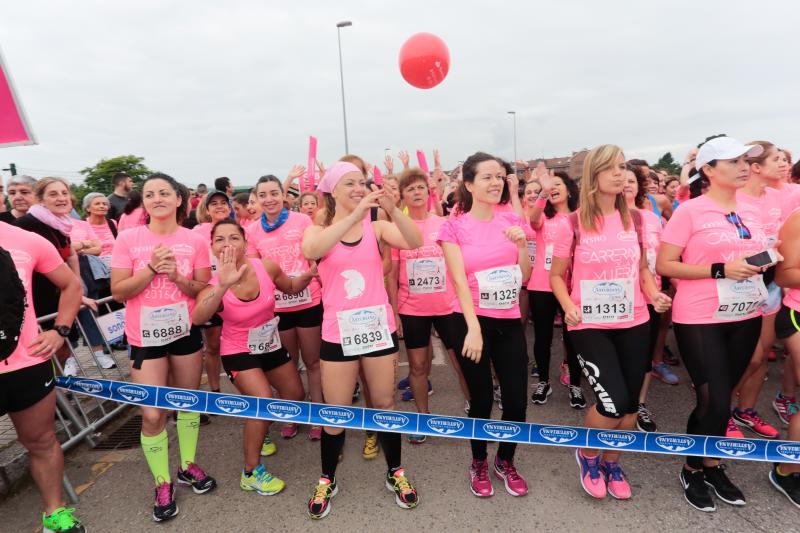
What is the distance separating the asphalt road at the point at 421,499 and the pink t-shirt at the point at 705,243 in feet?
3.76

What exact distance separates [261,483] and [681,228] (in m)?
3.27

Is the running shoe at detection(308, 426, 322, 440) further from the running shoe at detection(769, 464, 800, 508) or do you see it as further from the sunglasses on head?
the sunglasses on head

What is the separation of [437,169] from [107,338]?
3771mm

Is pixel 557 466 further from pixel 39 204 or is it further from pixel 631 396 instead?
pixel 39 204

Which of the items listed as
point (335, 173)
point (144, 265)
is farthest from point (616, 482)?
point (144, 265)

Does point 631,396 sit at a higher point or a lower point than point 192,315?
lower

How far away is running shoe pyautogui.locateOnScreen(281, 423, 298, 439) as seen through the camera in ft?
12.4

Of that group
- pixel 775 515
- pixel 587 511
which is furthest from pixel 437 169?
pixel 775 515

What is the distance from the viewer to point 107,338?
13.5 feet

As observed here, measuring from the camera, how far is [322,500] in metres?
2.76

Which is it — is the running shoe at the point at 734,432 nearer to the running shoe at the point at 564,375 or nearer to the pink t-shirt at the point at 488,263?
the running shoe at the point at 564,375

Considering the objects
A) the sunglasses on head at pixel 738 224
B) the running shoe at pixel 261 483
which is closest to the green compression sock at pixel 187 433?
the running shoe at pixel 261 483

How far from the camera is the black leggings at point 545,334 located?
4.03 m

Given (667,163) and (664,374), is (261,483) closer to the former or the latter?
(664,374)
